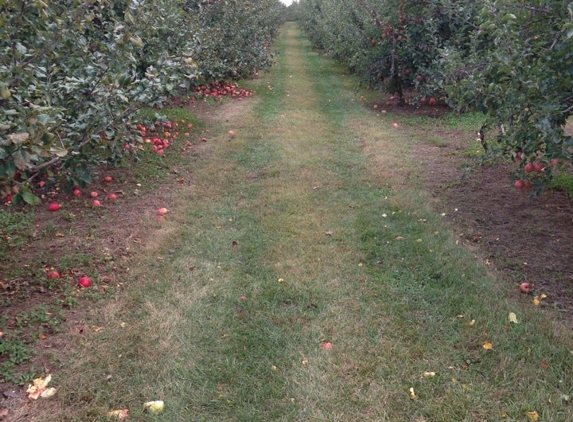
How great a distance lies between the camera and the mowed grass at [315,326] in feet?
8.98

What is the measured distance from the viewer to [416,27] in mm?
9672

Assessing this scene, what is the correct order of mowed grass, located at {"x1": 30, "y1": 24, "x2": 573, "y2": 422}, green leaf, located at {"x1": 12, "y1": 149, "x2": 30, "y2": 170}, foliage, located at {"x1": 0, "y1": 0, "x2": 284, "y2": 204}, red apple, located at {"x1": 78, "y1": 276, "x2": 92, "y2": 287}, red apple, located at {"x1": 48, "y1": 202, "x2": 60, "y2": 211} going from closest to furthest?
green leaf, located at {"x1": 12, "y1": 149, "x2": 30, "y2": 170} < foliage, located at {"x1": 0, "y1": 0, "x2": 284, "y2": 204} < mowed grass, located at {"x1": 30, "y1": 24, "x2": 573, "y2": 422} < red apple, located at {"x1": 78, "y1": 276, "x2": 92, "y2": 287} < red apple, located at {"x1": 48, "y1": 202, "x2": 60, "y2": 211}

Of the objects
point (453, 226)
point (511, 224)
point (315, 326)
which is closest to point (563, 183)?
point (511, 224)

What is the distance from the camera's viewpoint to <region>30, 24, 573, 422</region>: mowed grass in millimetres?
2738

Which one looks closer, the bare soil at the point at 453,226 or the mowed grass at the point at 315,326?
the mowed grass at the point at 315,326

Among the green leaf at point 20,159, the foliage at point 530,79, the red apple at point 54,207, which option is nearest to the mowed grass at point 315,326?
the red apple at point 54,207

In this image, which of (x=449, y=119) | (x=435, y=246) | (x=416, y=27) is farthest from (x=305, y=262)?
(x=416, y=27)

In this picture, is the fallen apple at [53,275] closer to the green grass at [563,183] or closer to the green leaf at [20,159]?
the green leaf at [20,159]

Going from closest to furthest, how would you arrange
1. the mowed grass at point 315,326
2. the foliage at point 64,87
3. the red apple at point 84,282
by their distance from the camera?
the foliage at point 64,87 → the mowed grass at point 315,326 → the red apple at point 84,282

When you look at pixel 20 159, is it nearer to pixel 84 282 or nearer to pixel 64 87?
pixel 84 282

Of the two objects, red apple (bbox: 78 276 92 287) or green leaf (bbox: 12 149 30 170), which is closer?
green leaf (bbox: 12 149 30 170)

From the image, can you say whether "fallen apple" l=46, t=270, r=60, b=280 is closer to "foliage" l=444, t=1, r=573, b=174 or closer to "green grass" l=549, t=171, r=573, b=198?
"foliage" l=444, t=1, r=573, b=174

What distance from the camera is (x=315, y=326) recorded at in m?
3.39

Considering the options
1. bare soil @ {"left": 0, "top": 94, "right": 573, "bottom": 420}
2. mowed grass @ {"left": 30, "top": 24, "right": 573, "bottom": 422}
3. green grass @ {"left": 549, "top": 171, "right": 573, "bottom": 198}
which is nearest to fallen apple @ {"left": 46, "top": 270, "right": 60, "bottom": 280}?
bare soil @ {"left": 0, "top": 94, "right": 573, "bottom": 420}
